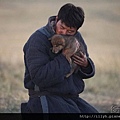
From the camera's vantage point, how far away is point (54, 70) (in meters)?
3.07

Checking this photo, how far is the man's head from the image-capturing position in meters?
3.16

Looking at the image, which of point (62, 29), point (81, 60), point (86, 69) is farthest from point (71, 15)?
point (86, 69)

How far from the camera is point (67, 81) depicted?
3156 mm

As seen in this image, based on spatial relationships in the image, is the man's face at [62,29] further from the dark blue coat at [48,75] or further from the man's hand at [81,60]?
the man's hand at [81,60]

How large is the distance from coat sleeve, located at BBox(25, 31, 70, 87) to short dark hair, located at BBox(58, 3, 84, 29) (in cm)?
30

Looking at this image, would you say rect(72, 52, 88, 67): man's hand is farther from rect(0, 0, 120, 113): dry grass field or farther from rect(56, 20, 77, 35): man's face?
rect(56, 20, 77, 35): man's face

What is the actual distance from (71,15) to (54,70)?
0.54 metres

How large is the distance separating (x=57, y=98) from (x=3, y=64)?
2.12ft

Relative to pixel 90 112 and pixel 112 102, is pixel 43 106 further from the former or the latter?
pixel 112 102

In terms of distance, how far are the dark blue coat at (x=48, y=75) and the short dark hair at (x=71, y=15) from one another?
0.39 ft

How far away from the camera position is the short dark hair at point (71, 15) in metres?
3.16

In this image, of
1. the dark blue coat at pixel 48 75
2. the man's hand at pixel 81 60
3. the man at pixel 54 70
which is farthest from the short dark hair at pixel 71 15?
the man's hand at pixel 81 60

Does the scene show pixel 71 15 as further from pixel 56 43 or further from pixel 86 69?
pixel 86 69
